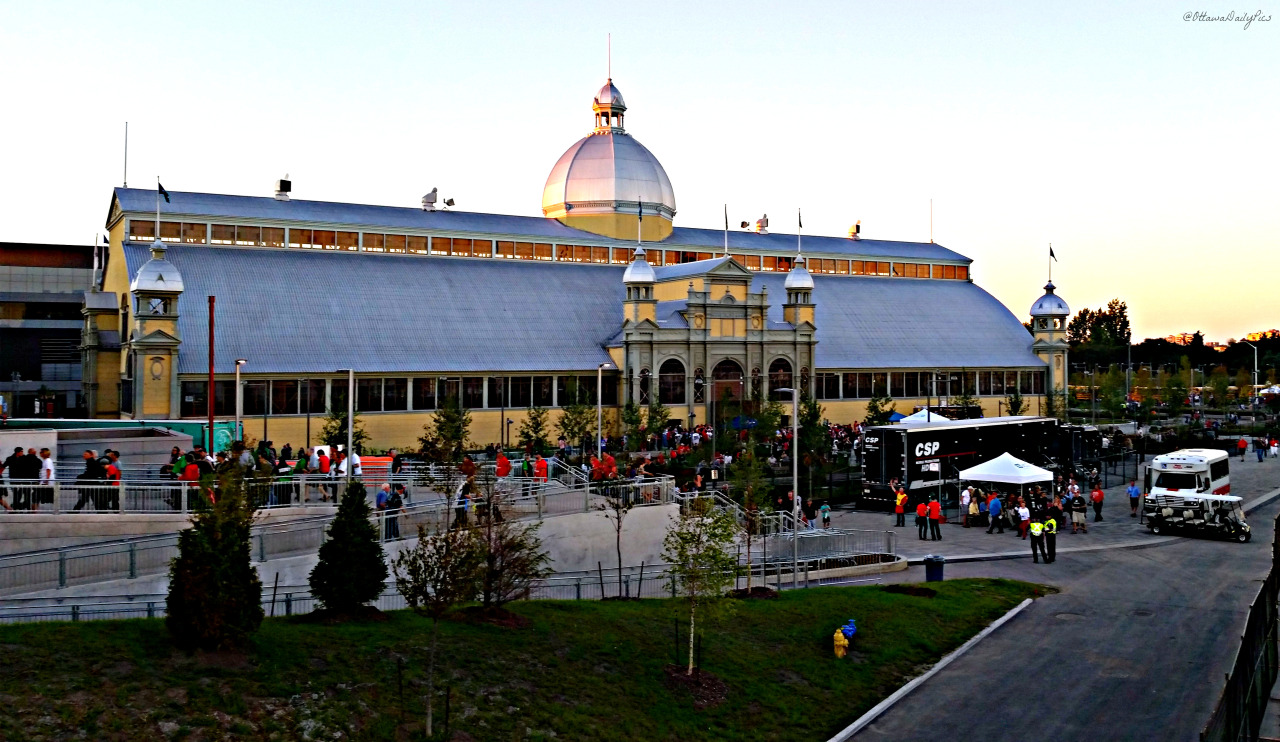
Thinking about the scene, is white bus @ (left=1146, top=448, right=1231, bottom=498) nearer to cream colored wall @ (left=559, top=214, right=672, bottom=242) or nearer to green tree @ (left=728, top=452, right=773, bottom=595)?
green tree @ (left=728, top=452, right=773, bottom=595)

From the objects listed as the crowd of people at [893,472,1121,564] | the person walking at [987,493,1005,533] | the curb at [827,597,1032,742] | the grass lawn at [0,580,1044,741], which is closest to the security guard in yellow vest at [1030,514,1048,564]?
the crowd of people at [893,472,1121,564]

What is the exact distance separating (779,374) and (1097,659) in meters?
53.7

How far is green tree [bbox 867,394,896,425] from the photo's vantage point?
68.2 metres

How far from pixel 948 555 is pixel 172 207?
172 ft

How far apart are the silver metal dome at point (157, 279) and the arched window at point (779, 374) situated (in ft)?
129

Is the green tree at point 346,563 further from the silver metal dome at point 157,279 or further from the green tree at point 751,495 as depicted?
the silver metal dome at point 157,279

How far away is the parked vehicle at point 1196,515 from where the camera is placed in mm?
40312

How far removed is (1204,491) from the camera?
153ft

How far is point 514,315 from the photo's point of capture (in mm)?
71000

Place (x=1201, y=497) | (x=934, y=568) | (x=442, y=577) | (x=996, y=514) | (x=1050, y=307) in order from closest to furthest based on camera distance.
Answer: (x=442, y=577), (x=934, y=568), (x=1201, y=497), (x=996, y=514), (x=1050, y=307)

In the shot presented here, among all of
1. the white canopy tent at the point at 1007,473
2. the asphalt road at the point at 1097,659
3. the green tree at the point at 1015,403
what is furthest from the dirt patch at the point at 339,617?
the green tree at the point at 1015,403

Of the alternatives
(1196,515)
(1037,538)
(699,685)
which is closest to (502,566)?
(699,685)

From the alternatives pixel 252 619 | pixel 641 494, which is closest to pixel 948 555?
pixel 641 494

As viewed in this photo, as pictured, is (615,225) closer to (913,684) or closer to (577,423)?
(577,423)
